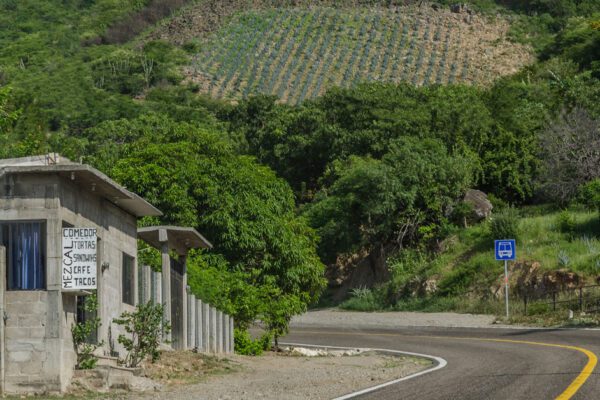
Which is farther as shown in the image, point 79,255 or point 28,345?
point 79,255

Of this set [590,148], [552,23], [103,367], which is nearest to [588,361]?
[103,367]

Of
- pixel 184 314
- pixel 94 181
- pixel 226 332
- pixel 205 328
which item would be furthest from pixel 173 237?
pixel 94 181

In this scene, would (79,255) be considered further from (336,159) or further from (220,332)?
(336,159)

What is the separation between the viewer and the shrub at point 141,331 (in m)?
23.1

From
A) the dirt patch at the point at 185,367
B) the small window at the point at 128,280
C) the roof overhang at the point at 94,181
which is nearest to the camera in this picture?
the roof overhang at the point at 94,181

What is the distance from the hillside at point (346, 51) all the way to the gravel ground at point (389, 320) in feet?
218

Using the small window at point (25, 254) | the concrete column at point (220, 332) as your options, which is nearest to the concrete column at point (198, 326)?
the concrete column at point (220, 332)

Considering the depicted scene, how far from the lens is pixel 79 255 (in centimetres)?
2042

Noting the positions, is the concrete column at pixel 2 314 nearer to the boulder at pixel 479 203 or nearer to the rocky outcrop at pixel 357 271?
the rocky outcrop at pixel 357 271

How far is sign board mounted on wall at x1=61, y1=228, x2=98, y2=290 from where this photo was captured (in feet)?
66.9

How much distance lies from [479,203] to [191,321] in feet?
105

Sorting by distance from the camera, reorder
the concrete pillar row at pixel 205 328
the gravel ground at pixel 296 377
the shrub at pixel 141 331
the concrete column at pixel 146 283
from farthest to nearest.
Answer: the concrete pillar row at pixel 205 328
the concrete column at pixel 146 283
the shrub at pixel 141 331
the gravel ground at pixel 296 377

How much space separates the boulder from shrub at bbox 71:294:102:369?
37831 mm

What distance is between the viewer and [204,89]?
131 metres
